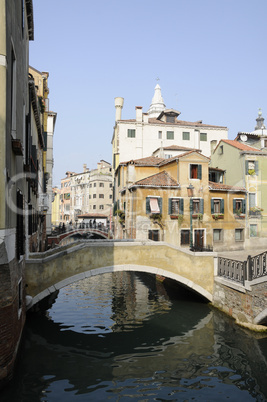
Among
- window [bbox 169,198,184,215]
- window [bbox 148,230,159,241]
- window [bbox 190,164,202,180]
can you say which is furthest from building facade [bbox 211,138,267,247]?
window [bbox 148,230,159,241]

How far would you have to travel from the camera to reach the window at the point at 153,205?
2538 cm

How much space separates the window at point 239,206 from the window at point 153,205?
7.00m

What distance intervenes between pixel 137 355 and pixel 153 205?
15.1 m

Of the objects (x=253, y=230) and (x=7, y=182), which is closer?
(x=7, y=182)

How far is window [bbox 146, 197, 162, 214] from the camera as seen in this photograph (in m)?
25.4

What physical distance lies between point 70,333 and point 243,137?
2635cm

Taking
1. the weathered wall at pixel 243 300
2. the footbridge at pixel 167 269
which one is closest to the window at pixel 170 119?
the footbridge at pixel 167 269

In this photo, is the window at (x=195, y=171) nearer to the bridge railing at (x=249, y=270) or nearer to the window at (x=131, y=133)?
the bridge railing at (x=249, y=270)

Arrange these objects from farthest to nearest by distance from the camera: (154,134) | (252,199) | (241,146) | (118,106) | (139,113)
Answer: (118,106), (154,134), (139,113), (241,146), (252,199)

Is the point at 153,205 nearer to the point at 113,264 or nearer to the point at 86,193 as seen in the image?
the point at 113,264

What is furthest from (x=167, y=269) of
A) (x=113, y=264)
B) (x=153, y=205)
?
(x=153, y=205)

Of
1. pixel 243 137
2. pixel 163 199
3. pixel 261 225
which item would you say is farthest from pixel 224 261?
pixel 243 137

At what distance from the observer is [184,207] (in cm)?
2653

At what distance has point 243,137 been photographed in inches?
1294
